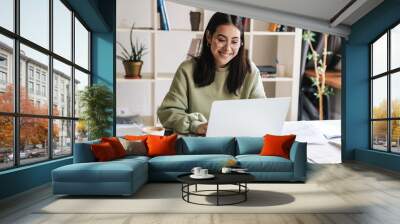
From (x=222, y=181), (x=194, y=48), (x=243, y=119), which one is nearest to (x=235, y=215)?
(x=222, y=181)

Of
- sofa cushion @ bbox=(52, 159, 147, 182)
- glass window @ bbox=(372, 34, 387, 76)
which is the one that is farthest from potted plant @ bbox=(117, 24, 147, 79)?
glass window @ bbox=(372, 34, 387, 76)

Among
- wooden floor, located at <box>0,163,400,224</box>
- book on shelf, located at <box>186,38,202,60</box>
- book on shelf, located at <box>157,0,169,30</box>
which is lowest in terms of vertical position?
wooden floor, located at <box>0,163,400,224</box>

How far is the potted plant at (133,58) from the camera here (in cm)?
911

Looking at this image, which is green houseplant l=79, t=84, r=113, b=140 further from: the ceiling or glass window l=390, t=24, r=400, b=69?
glass window l=390, t=24, r=400, b=69

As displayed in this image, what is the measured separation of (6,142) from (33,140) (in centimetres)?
83

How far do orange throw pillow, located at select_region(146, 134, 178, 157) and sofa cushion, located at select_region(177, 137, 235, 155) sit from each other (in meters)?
0.20

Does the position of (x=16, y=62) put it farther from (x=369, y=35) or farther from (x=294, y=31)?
(x=369, y=35)

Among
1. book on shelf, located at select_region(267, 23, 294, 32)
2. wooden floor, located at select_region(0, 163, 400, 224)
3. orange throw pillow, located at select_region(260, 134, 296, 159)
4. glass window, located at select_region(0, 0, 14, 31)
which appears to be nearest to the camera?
wooden floor, located at select_region(0, 163, 400, 224)

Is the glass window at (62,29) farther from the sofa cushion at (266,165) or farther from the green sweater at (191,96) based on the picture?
the sofa cushion at (266,165)

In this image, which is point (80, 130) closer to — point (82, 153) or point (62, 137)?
point (62, 137)

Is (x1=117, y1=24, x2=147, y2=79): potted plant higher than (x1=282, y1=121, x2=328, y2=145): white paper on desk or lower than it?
higher

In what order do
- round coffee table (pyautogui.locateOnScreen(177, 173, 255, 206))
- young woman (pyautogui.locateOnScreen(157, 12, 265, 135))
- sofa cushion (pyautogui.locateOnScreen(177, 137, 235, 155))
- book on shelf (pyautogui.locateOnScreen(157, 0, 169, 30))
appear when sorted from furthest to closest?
book on shelf (pyautogui.locateOnScreen(157, 0, 169, 30)) < young woman (pyautogui.locateOnScreen(157, 12, 265, 135)) < sofa cushion (pyautogui.locateOnScreen(177, 137, 235, 155)) < round coffee table (pyautogui.locateOnScreen(177, 173, 255, 206))

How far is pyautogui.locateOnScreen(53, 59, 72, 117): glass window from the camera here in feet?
21.7

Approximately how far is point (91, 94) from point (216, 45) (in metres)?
2.68
